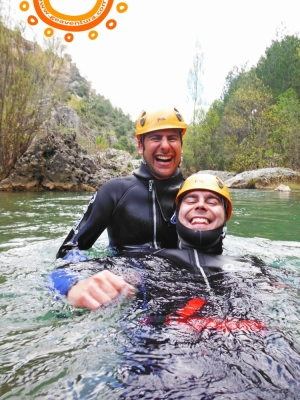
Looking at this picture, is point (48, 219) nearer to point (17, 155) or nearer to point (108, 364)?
point (108, 364)

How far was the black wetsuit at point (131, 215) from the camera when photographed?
3.03m

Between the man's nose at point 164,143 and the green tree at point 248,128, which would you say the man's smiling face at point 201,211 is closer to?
the man's nose at point 164,143

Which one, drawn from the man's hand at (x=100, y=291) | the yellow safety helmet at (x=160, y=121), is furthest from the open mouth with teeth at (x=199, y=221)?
the man's hand at (x=100, y=291)

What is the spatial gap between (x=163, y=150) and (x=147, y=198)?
0.45 m

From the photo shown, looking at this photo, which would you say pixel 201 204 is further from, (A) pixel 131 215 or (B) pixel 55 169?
(B) pixel 55 169

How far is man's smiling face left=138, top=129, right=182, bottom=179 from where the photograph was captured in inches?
124

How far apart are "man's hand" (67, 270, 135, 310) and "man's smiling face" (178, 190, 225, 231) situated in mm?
997

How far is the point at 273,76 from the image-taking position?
35.2 metres

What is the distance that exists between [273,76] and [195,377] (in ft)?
125

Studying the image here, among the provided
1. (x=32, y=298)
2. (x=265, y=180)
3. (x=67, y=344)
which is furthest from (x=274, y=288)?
(x=265, y=180)

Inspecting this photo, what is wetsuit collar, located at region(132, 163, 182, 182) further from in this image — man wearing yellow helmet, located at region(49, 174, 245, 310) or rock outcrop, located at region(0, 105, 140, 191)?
rock outcrop, located at region(0, 105, 140, 191)

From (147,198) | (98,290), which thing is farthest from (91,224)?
(98,290)

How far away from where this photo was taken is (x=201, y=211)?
9.19 feet

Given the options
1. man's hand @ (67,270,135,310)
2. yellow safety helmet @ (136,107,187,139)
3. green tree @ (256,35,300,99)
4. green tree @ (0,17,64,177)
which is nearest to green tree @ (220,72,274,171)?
green tree @ (256,35,300,99)
